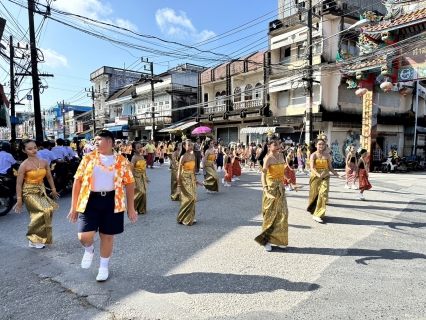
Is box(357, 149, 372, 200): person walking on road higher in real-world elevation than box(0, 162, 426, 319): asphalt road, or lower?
higher

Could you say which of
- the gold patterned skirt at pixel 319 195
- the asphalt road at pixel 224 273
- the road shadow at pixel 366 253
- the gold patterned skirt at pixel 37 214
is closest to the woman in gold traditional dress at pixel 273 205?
the asphalt road at pixel 224 273

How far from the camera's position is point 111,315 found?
2.67 m

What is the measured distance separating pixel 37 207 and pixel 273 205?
11.7ft

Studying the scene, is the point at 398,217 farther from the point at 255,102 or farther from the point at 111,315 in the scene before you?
the point at 255,102

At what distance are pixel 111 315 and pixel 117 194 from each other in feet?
3.97

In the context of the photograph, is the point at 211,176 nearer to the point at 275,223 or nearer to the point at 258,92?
the point at 275,223

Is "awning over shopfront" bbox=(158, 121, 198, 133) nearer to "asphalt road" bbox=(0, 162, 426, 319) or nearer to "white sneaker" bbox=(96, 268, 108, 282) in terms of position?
"asphalt road" bbox=(0, 162, 426, 319)

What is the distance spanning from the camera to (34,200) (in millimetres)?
4406

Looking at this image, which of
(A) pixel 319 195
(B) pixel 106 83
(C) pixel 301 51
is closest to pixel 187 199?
(A) pixel 319 195

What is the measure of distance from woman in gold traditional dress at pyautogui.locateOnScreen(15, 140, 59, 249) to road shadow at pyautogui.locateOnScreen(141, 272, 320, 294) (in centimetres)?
207

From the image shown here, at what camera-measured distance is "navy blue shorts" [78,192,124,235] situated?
10.4ft

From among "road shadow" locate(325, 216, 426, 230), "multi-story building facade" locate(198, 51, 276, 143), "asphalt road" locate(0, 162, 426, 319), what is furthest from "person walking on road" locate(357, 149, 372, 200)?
"multi-story building facade" locate(198, 51, 276, 143)

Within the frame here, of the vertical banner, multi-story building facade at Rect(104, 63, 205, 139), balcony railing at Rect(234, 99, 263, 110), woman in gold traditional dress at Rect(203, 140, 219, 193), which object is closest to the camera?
woman in gold traditional dress at Rect(203, 140, 219, 193)

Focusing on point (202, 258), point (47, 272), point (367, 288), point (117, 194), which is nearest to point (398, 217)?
point (367, 288)
